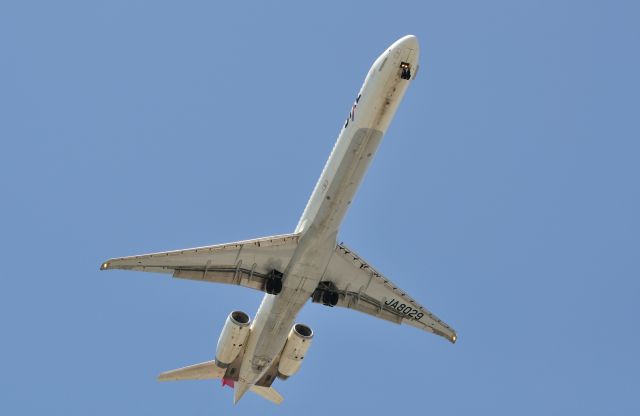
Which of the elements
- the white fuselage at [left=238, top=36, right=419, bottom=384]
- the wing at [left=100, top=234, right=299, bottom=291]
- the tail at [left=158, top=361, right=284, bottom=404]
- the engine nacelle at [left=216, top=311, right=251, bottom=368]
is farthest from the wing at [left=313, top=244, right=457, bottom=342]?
the tail at [left=158, top=361, right=284, bottom=404]

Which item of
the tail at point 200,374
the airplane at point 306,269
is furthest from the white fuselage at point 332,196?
the tail at point 200,374

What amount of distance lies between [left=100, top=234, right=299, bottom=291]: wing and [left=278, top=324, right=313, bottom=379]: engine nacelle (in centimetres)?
382

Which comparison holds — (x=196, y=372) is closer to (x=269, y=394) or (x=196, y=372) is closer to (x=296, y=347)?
(x=269, y=394)

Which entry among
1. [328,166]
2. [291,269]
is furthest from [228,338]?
[328,166]

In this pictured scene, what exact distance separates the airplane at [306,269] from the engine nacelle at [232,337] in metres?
0.05

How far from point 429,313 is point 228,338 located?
1067cm

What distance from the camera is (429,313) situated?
48.6 meters

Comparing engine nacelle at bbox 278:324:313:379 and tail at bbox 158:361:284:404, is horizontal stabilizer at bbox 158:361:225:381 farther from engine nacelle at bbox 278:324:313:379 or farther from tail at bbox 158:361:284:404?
engine nacelle at bbox 278:324:313:379

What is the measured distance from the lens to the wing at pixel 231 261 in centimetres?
4312

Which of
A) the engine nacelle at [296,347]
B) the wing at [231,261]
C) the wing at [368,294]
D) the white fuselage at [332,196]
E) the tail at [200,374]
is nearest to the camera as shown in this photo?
the white fuselage at [332,196]

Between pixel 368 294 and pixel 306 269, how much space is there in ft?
17.3

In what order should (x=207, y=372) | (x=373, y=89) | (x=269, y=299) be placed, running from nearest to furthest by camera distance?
(x=373, y=89) → (x=269, y=299) → (x=207, y=372)

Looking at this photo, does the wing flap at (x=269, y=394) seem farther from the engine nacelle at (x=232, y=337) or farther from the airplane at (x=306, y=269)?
the engine nacelle at (x=232, y=337)

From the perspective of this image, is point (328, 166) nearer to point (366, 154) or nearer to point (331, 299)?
point (366, 154)
